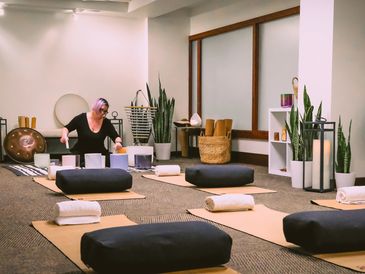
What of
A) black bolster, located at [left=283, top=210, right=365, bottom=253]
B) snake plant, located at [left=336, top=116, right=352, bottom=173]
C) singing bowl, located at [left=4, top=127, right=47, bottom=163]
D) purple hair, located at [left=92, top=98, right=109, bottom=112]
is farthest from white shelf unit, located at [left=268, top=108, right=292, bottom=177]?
black bolster, located at [left=283, top=210, right=365, bottom=253]

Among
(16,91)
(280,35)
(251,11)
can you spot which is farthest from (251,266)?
(16,91)

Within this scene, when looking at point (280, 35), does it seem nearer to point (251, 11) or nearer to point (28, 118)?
point (251, 11)

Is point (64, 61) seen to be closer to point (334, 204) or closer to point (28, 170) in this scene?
point (28, 170)

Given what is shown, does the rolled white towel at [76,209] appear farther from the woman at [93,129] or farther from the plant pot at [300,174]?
the woman at [93,129]

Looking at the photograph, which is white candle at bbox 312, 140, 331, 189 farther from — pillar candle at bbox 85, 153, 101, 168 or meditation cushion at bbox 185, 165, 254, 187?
pillar candle at bbox 85, 153, 101, 168

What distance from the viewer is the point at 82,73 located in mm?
7004

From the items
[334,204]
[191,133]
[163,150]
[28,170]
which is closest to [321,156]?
[334,204]

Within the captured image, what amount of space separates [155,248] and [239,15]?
486cm

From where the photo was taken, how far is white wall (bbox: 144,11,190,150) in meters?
7.19

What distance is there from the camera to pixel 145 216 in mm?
2980

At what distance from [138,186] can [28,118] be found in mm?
2657

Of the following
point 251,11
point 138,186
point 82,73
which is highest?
point 251,11

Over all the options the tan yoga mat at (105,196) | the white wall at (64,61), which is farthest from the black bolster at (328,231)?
the white wall at (64,61)

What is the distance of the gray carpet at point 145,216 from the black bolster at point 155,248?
13 centimetres
